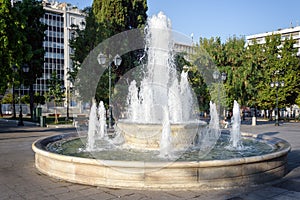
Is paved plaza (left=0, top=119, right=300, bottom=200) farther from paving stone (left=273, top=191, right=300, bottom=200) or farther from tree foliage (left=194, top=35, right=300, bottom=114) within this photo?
tree foliage (left=194, top=35, right=300, bottom=114)

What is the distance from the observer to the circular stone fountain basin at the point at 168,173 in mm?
6645

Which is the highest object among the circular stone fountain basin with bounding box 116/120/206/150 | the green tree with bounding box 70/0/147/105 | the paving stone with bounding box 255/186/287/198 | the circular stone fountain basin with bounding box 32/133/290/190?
the green tree with bounding box 70/0/147/105

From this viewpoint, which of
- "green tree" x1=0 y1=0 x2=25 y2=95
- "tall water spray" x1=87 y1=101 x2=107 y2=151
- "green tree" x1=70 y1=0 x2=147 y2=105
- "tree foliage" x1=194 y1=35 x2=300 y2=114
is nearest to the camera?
"tall water spray" x1=87 y1=101 x2=107 y2=151

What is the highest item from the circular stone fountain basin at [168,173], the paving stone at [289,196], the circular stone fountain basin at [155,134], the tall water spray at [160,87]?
the tall water spray at [160,87]

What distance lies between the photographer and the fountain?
6715 mm

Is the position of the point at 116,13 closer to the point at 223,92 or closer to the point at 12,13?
the point at 12,13

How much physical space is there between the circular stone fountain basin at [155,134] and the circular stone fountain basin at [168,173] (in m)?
2.81

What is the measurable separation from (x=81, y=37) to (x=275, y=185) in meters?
24.1

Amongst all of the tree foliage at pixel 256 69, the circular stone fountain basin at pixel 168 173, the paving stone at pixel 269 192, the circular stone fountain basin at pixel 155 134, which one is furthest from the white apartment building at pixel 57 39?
the paving stone at pixel 269 192

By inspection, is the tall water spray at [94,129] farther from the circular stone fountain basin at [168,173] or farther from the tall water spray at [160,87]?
the circular stone fountain basin at [168,173]

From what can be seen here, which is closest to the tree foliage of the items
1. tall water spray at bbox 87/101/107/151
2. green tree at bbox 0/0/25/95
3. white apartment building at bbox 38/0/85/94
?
tall water spray at bbox 87/101/107/151

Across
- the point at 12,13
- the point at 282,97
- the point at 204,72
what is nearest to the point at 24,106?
the point at 204,72

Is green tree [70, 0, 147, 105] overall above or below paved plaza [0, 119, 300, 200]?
above

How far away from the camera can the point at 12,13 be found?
59.8ft
